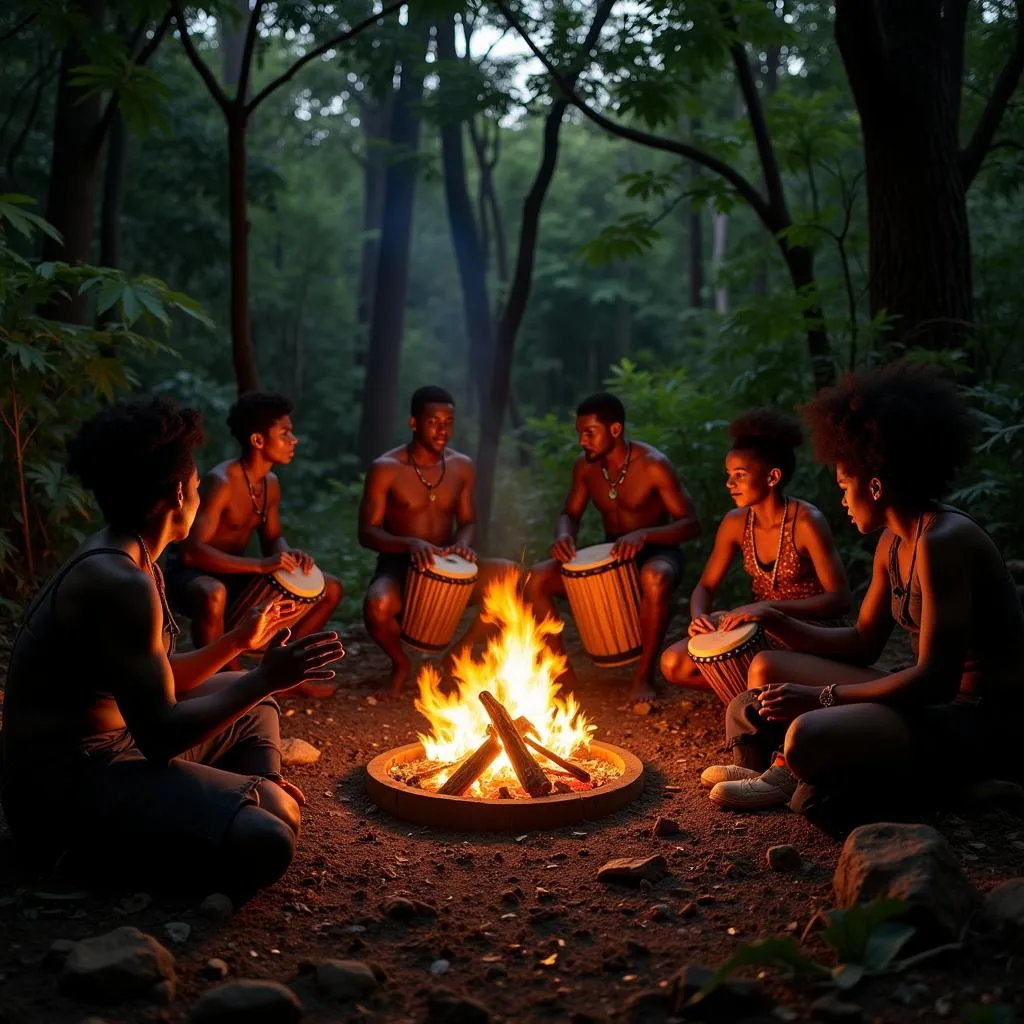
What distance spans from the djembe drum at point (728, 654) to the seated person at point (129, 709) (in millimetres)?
1982

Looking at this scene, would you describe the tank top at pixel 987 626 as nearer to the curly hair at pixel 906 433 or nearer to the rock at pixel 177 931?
the curly hair at pixel 906 433

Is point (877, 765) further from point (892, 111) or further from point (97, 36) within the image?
point (97, 36)

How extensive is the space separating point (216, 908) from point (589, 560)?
3197 mm

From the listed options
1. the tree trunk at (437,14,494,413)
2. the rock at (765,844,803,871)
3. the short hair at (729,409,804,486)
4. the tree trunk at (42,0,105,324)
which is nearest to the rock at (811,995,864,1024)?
the rock at (765,844,803,871)

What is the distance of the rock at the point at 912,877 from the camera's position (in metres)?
2.93

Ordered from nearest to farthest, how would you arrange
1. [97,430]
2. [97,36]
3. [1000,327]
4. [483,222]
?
[97,430] → [97,36] → [1000,327] → [483,222]

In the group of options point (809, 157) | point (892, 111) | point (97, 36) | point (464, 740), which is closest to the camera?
point (464, 740)

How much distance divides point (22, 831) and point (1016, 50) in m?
8.26

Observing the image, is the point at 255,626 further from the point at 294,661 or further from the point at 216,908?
the point at 216,908

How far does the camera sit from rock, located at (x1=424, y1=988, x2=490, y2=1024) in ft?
9.09

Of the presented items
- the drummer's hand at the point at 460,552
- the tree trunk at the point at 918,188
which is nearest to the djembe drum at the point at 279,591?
the drummer's hand at the point at 460,552

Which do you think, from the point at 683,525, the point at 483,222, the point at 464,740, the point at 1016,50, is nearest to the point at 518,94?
the point at 1016,50

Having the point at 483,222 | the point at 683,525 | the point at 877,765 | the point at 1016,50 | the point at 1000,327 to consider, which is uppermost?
the point at 483,222

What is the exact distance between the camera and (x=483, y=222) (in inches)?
866
